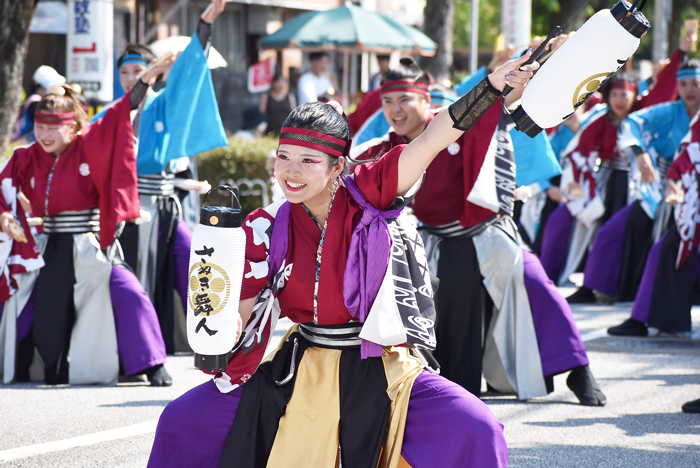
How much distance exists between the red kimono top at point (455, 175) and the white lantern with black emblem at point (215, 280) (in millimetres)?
Result: 1746

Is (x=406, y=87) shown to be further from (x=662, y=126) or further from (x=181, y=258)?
(x=662, y=126)

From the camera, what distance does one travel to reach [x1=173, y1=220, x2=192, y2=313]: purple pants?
5.71 meters

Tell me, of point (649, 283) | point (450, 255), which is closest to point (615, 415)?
point (450, 255)

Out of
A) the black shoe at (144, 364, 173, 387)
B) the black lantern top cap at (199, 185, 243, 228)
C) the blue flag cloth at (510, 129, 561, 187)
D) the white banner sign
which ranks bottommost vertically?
the black shoe at (144, 364, 173, 387)

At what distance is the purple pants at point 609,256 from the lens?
24.0 ft

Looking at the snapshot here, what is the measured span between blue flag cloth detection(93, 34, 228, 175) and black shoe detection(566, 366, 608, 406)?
2447mm

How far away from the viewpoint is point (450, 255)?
4.40m

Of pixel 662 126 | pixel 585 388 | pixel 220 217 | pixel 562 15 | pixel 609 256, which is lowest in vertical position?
pixel 585 388

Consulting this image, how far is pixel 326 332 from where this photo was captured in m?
2.77

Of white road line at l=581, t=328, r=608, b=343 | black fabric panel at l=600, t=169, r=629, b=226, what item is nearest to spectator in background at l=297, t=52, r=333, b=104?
black fabric panel at l=600, t=169, r=629, b=226

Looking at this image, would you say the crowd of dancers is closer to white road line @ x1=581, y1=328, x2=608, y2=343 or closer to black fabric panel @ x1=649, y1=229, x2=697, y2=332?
black fabric panel @ x1=649, y1=229, x2=697, y2=332

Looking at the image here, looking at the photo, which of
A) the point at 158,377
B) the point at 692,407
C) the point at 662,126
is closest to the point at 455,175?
the point at 692,407

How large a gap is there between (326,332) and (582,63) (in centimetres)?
110

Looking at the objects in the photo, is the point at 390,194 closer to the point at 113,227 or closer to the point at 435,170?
the point at 435,170
